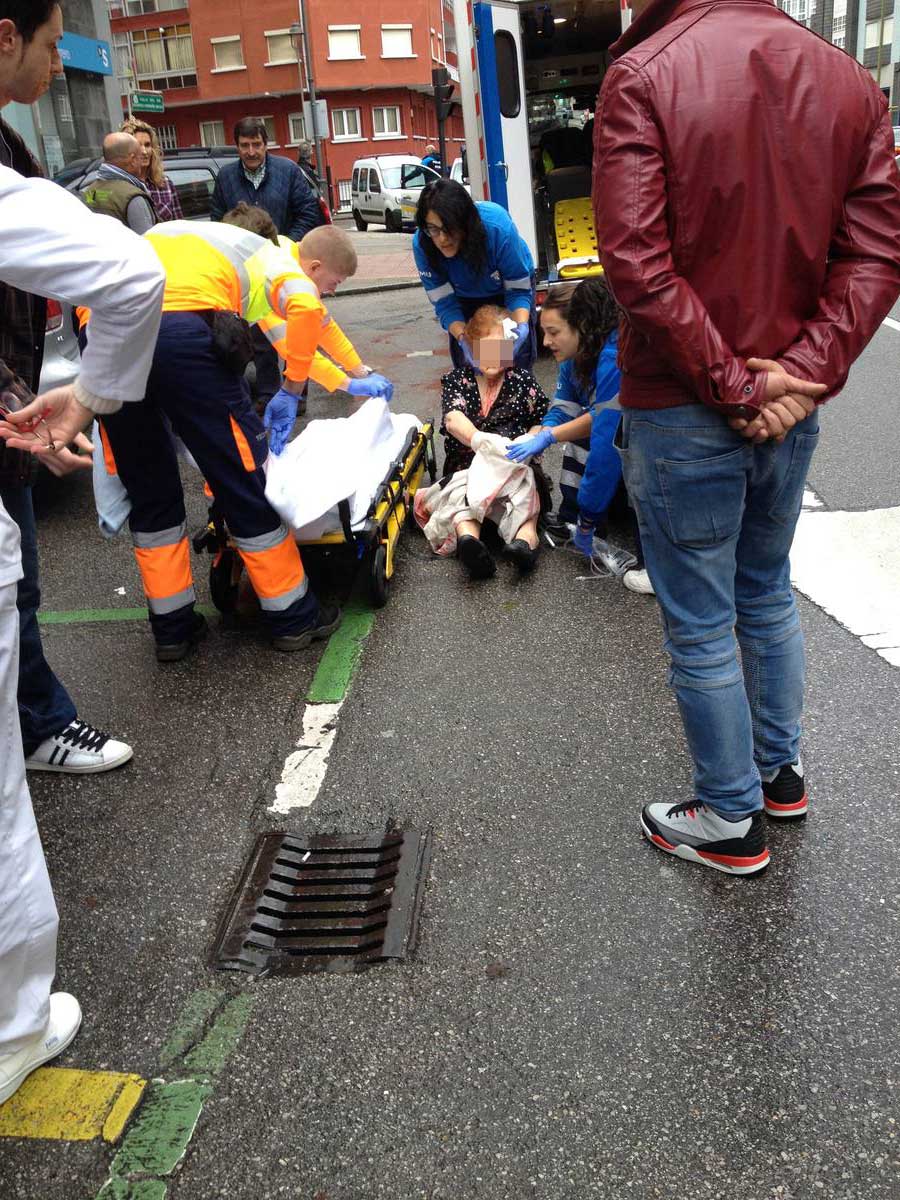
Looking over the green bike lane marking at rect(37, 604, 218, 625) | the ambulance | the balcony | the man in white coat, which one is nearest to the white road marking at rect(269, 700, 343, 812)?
the man in white coat

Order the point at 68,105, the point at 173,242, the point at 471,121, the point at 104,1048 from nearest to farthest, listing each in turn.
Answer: the point at 104,1048, the point at 173,242, the point at 471,121, the point at 68,105

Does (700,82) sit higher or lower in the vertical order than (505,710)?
higher

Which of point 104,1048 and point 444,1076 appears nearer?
point 444,1076

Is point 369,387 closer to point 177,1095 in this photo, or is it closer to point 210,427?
point 210,427

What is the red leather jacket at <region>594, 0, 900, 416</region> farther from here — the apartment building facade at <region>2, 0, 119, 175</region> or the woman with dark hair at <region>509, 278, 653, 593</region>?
the apartment building facade at <region>2, 0, 119, 175</region>

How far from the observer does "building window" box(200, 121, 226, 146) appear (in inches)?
1976

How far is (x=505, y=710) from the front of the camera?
3.41 meters

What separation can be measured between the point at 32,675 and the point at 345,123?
5023cm

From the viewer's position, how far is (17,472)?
8.36ft

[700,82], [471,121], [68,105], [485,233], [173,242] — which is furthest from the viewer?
[68,105]

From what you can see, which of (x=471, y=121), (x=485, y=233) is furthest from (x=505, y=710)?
(x=471, y=121)

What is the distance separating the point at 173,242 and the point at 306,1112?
2.87 metres

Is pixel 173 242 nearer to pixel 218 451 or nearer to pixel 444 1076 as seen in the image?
pixel 218 451

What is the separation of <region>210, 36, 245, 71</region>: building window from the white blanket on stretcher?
5050 centimetres
